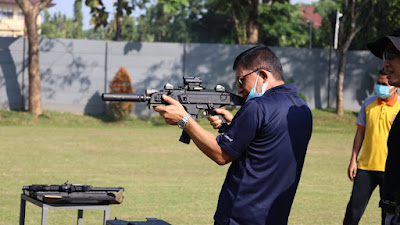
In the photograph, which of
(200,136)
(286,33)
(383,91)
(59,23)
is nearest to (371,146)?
(383,91)

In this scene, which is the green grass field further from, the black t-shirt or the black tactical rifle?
the black t-shirt

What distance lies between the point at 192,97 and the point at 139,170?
31.1 feet

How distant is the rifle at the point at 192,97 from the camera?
547cm

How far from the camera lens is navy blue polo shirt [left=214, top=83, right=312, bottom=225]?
4.82 meters

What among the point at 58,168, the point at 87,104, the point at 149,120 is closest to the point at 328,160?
the point at 58,168

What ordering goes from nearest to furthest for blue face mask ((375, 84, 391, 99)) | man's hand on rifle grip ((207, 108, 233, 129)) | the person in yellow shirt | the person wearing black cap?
the person wearing black cap < man's hand on rifle grip ((207, 108, 233, 129)) < the person in yellow shirt < blue face mask ((375, 84, 391, 99))

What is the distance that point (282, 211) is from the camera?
16.5 ft

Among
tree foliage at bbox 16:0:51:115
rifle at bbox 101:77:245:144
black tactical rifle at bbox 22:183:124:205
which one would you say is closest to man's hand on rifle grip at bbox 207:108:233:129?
rifle at bbox 101:77:245:144

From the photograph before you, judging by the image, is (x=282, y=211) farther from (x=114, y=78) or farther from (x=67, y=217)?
(x=114, y=78)

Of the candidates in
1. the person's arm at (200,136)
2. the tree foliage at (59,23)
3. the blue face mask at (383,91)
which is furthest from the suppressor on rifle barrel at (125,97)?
the tree foliage at (59,23)

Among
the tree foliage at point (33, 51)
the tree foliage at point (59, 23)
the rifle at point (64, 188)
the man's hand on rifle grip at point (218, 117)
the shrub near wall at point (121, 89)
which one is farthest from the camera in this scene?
the tree foliage at point (59, 23)

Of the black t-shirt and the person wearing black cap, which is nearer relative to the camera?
the person wearing black cap

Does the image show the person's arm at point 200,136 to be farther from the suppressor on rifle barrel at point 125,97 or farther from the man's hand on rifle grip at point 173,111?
the suppressor on rifle barrel at point 125,97

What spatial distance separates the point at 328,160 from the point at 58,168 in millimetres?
6860
